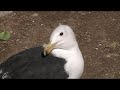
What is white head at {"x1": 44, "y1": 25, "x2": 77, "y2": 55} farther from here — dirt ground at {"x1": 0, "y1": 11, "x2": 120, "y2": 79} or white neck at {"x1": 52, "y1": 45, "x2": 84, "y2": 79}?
dirt ground at {"x1": 0, "y1": 11, "x2": 120, "y2": 79}

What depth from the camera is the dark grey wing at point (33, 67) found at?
4270mm

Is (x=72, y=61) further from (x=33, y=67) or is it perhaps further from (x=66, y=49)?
(x=33, y=67)

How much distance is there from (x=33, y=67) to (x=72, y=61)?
0.52 metres

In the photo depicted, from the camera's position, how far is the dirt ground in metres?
5.52

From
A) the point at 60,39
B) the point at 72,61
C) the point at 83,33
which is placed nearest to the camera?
the point at 60,39

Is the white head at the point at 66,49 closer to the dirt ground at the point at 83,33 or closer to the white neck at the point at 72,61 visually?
the white neck at the point at 72,61

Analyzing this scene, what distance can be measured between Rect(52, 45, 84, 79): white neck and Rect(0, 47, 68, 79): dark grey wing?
0.07 m

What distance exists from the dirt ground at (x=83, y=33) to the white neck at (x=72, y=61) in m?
0.74

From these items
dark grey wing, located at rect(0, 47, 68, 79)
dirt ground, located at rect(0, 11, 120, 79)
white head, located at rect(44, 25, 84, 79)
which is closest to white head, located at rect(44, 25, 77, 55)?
white head, located at rect(44, 25, 84, 79)

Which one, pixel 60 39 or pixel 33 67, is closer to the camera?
pixel 33 67

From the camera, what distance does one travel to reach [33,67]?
14.1 feet

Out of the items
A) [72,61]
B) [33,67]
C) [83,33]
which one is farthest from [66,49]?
[83,33]
